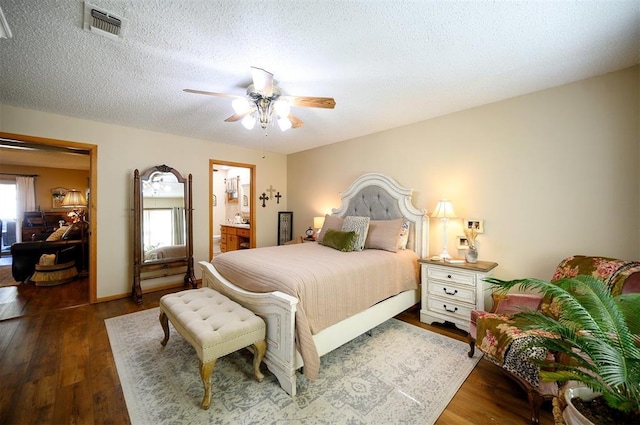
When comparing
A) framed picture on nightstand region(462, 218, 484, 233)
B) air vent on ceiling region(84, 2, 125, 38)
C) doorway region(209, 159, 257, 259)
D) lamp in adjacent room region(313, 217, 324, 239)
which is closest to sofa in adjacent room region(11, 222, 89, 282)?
doorway region(209, 159, 257, 259)

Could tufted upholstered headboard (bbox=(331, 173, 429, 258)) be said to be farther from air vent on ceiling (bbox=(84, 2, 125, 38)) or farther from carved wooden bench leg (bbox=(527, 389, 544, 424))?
air vent on ceiling (bbox=(84, 2, 125, 38))

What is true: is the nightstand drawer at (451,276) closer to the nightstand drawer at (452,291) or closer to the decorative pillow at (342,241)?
the nightstand drawer at (452,291)

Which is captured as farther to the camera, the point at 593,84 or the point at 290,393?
the point at 593,84

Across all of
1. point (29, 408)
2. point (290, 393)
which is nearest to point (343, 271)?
point (290, 393)

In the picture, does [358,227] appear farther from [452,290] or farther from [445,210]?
[452,290]

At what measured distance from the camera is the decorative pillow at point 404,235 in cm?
328

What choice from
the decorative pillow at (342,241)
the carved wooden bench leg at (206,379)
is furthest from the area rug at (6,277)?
the decorative pillow at (342,241)

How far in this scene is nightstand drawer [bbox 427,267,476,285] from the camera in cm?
262

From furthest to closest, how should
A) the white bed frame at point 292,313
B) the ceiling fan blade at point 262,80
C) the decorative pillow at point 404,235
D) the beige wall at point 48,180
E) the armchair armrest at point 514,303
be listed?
the beige wall at point 48,180
the decorative pillow at point 404,235
the armchair armrest at point 514,303
the ceiling fan blade at point 262,80
the white bed frame at point 292,313

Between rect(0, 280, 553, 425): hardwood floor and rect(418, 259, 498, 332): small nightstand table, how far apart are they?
160 millimetres

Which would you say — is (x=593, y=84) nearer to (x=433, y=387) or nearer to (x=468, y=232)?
(x=468, y=232)

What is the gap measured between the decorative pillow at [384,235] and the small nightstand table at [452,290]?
0.40 meters

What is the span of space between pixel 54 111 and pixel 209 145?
6.16 ft

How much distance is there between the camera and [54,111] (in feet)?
10.1
